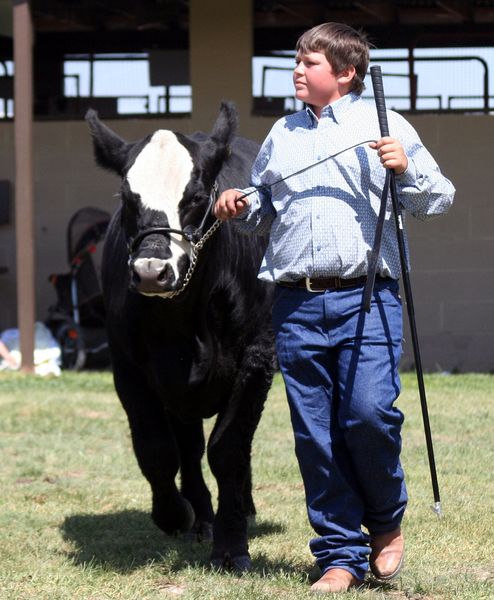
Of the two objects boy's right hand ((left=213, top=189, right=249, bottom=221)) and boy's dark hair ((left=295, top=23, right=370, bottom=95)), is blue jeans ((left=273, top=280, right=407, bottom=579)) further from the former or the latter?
boy's dark hair ((left=295, top=23, right=370, bottom=95))

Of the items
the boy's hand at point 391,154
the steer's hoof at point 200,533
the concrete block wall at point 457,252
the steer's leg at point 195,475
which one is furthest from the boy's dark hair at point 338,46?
the concrete block wall at point 457,252

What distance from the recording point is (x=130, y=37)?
1511 centimetres

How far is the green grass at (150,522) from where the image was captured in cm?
473

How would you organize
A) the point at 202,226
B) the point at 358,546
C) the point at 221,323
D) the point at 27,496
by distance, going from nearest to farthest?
the point at 358,546 < the point at 202,226 < the point at 221,323 < the point at 27,496

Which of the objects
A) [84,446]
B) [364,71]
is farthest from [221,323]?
[84,446]

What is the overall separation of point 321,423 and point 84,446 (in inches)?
165

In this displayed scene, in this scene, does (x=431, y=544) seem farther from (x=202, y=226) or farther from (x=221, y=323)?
(x=202, y=226)

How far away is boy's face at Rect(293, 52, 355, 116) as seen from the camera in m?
4.51

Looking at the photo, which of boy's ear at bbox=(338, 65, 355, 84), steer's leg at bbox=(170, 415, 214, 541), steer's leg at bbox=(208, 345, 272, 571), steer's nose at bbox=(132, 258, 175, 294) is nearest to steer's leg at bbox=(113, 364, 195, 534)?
steer's leg at bbox=(208, 345, 272, 571)

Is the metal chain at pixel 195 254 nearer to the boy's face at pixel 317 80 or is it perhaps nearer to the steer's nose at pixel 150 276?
the steer's nose at pixel 150 276

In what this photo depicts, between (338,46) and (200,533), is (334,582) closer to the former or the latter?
(200,533)

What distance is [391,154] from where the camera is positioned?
14.0 ft

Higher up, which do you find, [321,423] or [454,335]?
[321,423]

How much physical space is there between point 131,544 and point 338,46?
2.46m
